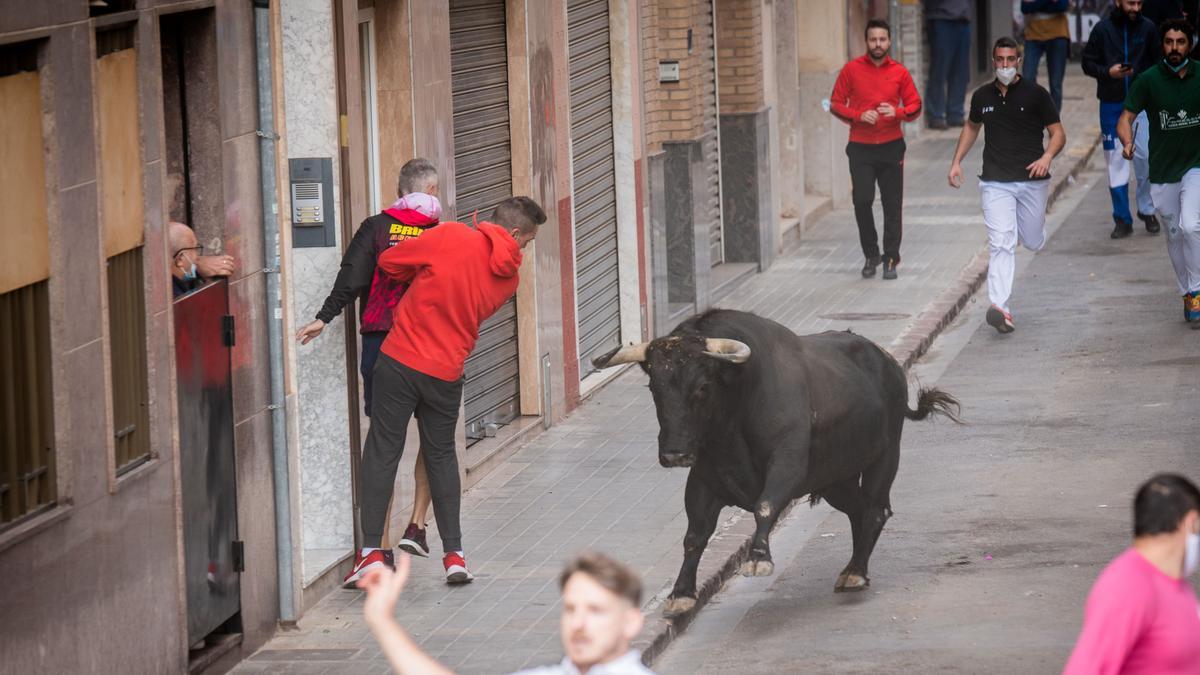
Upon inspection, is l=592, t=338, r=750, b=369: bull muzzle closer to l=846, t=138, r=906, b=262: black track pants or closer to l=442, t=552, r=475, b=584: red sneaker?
l=442, t=552, r=475, b=584: red sneaker

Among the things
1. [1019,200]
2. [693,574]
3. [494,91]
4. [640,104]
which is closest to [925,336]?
[1019,200]

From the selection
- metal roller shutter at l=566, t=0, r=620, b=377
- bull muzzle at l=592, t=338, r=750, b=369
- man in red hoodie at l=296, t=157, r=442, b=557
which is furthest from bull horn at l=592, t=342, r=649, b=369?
metal roller shutter at l=566, t=0, r=620, b=377

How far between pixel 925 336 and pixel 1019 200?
4.53 ft

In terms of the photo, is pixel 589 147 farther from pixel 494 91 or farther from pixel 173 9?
pixel 173 9

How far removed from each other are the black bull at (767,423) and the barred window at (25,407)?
282cm

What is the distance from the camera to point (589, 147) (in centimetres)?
1597

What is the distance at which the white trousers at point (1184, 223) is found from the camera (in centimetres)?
1667

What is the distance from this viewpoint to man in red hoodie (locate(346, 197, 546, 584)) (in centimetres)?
1016

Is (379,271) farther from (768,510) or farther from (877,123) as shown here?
(877,123)

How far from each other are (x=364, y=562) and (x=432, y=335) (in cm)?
110

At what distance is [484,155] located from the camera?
44.9 ft

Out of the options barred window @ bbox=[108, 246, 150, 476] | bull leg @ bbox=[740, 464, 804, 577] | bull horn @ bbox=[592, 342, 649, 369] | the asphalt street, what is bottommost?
the asphalt street

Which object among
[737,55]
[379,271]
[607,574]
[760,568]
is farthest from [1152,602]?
[737,55]

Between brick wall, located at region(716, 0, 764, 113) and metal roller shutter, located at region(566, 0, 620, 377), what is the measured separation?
4210 millimetres
